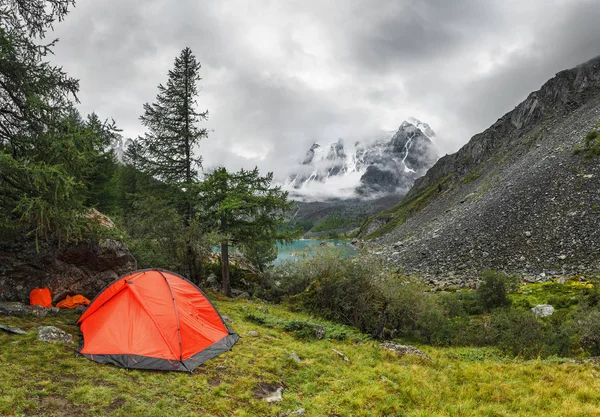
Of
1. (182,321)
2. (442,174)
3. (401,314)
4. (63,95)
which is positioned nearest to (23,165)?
(63,95)

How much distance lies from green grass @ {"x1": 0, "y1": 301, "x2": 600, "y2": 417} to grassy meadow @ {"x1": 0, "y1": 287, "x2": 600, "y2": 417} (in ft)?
0.08

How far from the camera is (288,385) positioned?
27.8ft

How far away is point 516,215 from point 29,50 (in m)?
41.9

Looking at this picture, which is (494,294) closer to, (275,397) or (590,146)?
(275,397)

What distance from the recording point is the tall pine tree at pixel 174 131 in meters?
20.6

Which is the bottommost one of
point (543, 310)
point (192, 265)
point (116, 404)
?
point (543, 310)

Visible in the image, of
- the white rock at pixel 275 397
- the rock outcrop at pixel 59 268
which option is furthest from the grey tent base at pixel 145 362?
the rock outcrop at pixel 59 268

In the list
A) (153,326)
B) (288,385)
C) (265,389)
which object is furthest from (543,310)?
(153,326)

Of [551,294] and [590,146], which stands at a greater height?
[590,146]

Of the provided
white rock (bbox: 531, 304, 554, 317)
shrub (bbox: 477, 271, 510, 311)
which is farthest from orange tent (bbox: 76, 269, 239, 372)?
white rock (bbox: 531, 304, 554, 317)

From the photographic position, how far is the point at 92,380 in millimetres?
7332

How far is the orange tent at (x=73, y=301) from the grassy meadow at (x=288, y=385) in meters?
0.51

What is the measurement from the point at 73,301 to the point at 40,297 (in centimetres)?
99

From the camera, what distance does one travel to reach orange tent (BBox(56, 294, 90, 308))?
11.7 m
